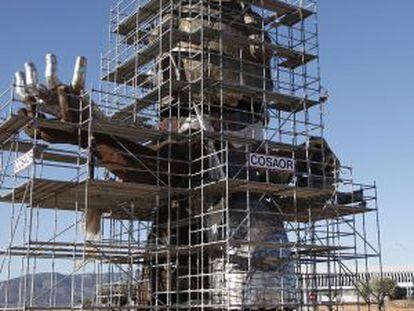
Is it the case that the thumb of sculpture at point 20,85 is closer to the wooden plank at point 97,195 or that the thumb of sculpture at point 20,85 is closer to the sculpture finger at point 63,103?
the sculpture finger at point 63,103

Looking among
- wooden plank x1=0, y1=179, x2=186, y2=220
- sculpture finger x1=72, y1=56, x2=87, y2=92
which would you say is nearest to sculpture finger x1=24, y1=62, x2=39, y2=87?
sculpture finger x1=72, y1=56, x2=87, y2=92

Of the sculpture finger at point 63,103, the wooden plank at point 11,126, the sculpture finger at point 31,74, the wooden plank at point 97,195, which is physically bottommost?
the wooden plank at point 97,195

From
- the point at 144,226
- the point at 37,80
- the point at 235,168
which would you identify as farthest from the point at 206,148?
the point at 37,80

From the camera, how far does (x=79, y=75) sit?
1008 inches

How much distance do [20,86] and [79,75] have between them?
7.52 ft

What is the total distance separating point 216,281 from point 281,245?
9.94ft

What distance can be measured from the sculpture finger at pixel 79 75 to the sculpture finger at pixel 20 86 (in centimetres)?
190

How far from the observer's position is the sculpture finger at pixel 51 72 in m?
25.0

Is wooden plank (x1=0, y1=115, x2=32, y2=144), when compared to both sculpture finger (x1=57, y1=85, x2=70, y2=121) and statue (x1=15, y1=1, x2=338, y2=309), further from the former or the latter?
sculpture finger (x1=57, y1=85, x2=70, y2=121)

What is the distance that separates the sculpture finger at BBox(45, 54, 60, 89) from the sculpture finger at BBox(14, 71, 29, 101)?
874 mm

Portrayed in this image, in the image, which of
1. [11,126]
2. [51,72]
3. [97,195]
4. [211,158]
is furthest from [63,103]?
[211,158]

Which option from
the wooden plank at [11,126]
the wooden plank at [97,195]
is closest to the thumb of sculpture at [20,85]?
A: the wooden plank at [11,126]

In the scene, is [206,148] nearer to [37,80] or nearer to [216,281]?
[216,281]

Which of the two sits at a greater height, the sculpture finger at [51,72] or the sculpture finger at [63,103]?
the sculpture finger at [51,72]
